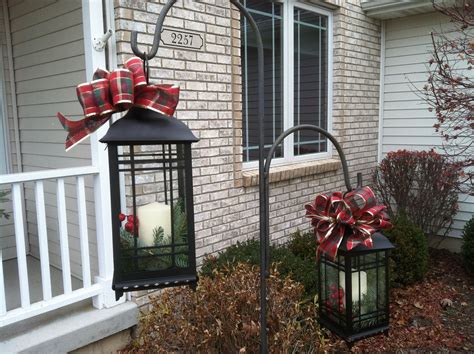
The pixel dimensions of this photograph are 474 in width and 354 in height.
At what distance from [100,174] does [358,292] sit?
1.91 m

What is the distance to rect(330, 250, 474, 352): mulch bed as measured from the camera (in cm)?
332

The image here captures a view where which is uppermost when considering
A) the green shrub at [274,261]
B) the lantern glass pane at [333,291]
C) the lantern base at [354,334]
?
the lantern glass pane at [333,291]

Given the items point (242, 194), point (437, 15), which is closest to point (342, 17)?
point (437, 15)

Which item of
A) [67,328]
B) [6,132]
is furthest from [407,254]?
[6,132]

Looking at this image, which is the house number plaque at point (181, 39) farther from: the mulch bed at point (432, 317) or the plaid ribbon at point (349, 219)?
the mulch bed at point (432, 317)

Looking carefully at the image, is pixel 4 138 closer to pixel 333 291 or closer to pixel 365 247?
pixel 333 291

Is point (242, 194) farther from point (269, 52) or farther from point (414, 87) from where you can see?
point (414, 87)

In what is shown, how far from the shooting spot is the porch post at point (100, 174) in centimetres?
282

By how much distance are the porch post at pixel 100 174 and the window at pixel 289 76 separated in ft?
5.07

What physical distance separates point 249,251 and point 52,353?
1.62 meters

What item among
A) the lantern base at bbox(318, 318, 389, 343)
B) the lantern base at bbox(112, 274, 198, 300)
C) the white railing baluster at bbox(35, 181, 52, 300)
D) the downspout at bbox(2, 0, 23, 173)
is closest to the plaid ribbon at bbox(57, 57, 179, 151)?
the lantern base at bbox(112, 274, 198, 300)

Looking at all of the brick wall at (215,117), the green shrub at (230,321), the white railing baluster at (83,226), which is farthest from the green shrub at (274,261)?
the white railing baluster at (83,226)

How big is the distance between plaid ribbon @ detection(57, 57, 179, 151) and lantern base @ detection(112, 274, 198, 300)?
49 cm

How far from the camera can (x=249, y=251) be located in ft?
11.8
